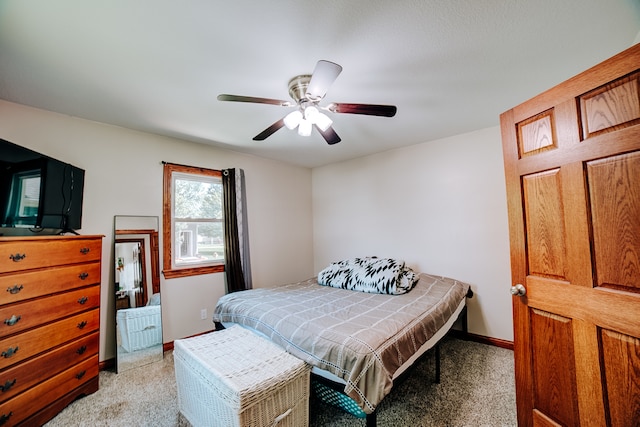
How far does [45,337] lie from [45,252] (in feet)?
1.86

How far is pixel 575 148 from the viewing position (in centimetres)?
114

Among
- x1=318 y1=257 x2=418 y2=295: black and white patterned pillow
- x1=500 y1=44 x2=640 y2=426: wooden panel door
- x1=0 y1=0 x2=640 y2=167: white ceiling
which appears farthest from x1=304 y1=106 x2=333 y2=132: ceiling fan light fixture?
x1=318 y1=257 x2=418 y2=295: black and white patterned pillow

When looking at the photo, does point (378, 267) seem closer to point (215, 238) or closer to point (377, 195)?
point (377, 195)

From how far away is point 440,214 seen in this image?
3.17m

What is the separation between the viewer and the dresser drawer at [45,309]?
152cm

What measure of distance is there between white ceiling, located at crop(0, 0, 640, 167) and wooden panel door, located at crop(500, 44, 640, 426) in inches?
21.3

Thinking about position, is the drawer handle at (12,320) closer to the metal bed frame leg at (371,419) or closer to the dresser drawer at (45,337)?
the dresser drawer at (45,337)

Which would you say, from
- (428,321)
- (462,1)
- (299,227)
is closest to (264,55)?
(462,1)

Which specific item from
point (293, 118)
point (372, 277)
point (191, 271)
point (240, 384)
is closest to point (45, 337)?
point (191, 271)

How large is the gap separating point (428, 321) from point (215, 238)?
104 inches

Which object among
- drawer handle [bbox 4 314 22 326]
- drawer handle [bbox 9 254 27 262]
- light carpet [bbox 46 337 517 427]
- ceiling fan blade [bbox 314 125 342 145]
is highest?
ceiling fan blade [bbox 314 125 342 145]

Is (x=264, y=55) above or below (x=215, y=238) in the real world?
above

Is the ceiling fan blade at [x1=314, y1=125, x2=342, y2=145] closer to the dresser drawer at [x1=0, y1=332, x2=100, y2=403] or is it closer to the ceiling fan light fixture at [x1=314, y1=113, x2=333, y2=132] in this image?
the ceiling fan light fixture at [x1=314, y1=113, x2=333, y2=132]

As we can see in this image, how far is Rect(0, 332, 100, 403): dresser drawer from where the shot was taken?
1.48 meters
